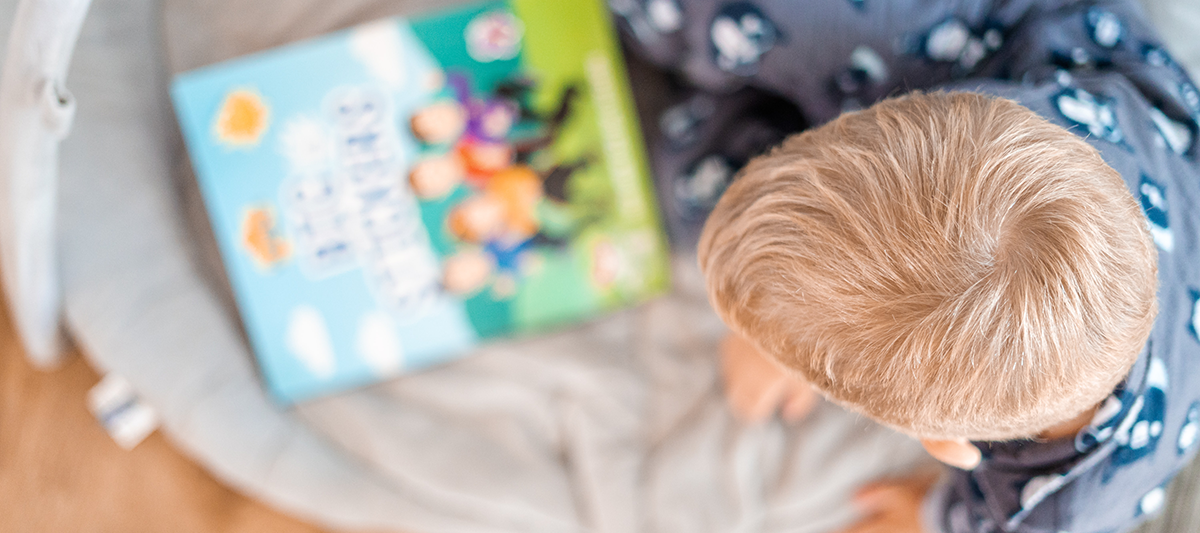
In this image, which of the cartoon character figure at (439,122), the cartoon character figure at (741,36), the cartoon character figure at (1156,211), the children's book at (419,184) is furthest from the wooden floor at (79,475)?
the cartoon character figure at (1156,211)

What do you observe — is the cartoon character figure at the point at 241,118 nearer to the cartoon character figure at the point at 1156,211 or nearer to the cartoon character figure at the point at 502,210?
the cartoon character figure at the point at 502,210

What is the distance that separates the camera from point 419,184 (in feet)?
2.18

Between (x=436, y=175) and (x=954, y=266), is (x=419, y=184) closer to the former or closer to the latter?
(x=436, y=175)

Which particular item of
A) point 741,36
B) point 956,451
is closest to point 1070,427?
point 956,451

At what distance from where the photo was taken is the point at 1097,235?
32 cm

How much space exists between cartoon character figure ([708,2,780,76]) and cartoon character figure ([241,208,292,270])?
0.42 metres

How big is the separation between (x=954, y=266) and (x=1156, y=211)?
221 mm

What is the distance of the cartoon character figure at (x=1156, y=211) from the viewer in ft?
1.41

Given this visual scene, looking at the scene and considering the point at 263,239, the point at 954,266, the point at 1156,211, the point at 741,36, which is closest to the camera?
the point at 954,266

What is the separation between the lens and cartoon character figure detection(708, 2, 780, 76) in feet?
1.74

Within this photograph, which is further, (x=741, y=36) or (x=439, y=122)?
(x=439, y=122)

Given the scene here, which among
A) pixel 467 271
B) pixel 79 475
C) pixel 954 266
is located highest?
pixel 954 266

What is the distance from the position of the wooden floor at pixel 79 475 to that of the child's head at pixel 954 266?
2.11 feet

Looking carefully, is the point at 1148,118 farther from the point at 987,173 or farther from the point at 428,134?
the point at 428,134
